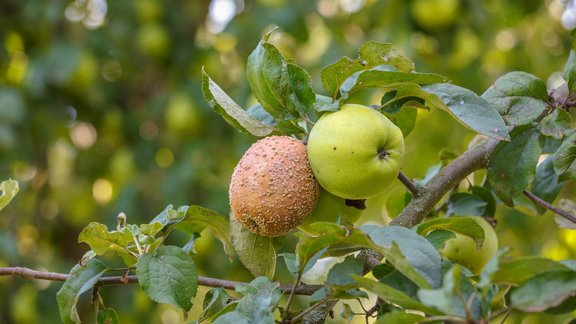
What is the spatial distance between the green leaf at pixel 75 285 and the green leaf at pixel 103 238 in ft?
0.05

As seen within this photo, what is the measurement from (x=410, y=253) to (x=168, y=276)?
226 millimetres

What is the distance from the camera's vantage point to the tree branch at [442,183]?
2.31 feet

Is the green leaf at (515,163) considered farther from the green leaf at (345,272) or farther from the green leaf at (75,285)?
the green leaf at (75,285)

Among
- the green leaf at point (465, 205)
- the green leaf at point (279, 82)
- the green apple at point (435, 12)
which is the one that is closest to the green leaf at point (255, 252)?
the green leaf at point (279, 82)

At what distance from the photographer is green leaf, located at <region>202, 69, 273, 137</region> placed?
26.1 inches

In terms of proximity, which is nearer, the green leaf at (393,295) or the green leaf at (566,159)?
the green leaf at (393,295)

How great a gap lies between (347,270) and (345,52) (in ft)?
3.95

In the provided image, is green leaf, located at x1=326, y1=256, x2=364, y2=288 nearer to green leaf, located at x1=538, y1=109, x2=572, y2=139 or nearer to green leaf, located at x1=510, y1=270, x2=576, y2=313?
green leaf, located at x1=510, y1=270, x2=576, y2=313

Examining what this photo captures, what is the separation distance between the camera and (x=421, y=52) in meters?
1.93

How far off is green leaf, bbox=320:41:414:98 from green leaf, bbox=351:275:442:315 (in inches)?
8.6

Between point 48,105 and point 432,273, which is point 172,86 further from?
point 432,273

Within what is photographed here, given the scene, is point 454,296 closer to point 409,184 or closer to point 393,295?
point 393,295

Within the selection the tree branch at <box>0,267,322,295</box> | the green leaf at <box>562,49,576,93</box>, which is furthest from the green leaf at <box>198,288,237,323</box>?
the green leaf at <box>562,49,576,93</box>

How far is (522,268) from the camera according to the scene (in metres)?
0.49
